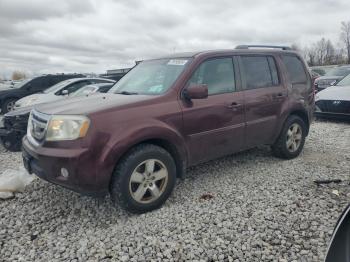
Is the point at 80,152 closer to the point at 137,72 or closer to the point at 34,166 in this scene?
the point at 34,166

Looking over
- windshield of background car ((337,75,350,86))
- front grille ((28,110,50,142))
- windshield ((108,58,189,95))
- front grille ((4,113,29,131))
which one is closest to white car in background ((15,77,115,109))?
front grille ((4,113,29,131))

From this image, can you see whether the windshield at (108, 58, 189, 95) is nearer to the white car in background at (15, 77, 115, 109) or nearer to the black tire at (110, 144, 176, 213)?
the black tire at (110, 144, 176, 213)

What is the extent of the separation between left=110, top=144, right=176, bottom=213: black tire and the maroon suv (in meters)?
0.01

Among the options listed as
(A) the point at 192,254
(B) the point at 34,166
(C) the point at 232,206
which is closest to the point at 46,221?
(B) the point at 34,166

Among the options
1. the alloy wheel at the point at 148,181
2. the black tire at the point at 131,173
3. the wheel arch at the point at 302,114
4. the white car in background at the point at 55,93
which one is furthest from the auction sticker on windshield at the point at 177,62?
the white car in background at the point at 55,93

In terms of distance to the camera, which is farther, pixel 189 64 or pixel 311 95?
pixel 311 95

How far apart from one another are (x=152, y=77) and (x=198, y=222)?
197 cm

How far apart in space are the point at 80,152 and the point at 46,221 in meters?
0.99

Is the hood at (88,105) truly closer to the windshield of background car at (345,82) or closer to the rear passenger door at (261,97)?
the rear passenger door at (261,97)

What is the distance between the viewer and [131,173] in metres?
3.39

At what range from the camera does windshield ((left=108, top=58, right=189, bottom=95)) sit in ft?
13.2

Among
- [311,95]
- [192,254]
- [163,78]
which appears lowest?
[192,254]

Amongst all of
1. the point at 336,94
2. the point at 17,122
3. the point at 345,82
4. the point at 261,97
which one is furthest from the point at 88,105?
the point at 345,82

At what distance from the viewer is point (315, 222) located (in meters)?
3.29
